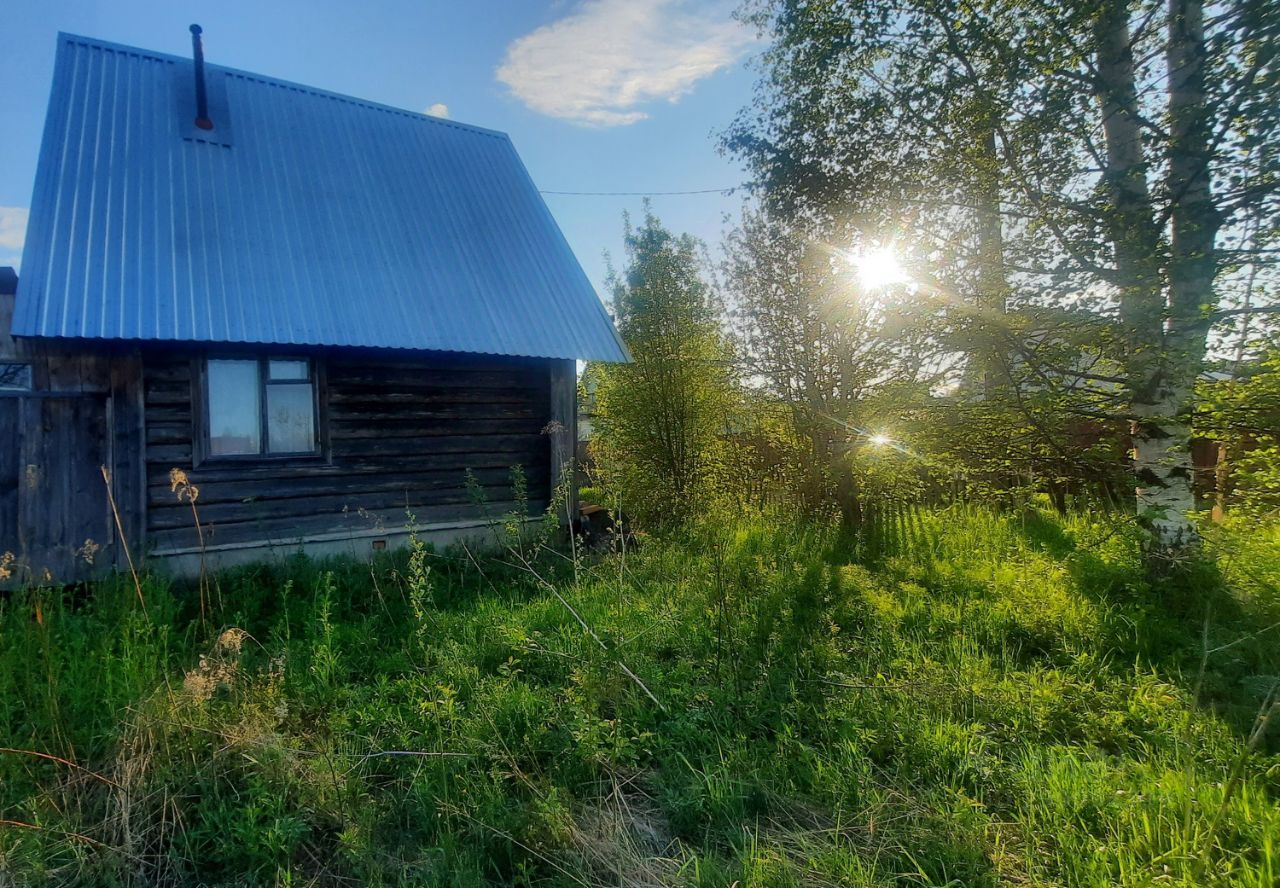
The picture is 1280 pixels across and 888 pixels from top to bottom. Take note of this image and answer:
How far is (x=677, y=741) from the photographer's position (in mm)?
3275

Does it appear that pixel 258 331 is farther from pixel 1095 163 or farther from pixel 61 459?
pixel 1095 163

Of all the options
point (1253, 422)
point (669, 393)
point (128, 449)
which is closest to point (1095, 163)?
point (1253, 422)

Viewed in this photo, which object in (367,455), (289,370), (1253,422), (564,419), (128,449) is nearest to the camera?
(1253,422)

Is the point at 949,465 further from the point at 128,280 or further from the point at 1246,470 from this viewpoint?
the point at 128,280

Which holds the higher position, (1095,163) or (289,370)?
(1095,163)

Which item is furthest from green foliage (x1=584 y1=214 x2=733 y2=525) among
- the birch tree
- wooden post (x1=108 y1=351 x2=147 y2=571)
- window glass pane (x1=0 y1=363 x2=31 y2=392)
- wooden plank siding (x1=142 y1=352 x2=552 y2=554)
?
window glass pane (x1=0 y1=363 x2=31 y2=392)

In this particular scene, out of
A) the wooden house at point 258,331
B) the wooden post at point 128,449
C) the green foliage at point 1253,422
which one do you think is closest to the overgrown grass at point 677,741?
the green foliage at point 1253,422

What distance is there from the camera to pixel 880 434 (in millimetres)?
6629

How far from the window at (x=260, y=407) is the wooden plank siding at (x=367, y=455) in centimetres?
15

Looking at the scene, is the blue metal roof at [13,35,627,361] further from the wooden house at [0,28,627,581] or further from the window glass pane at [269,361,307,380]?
the window glass pane at [269,361,307,380]

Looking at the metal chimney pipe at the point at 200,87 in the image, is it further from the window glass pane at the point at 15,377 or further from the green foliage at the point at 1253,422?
the green foliage at the point at 1253,422

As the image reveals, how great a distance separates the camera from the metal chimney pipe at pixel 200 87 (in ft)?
26.0

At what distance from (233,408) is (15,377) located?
73.4 inches

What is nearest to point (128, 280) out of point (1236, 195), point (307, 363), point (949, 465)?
point (307, 363)
